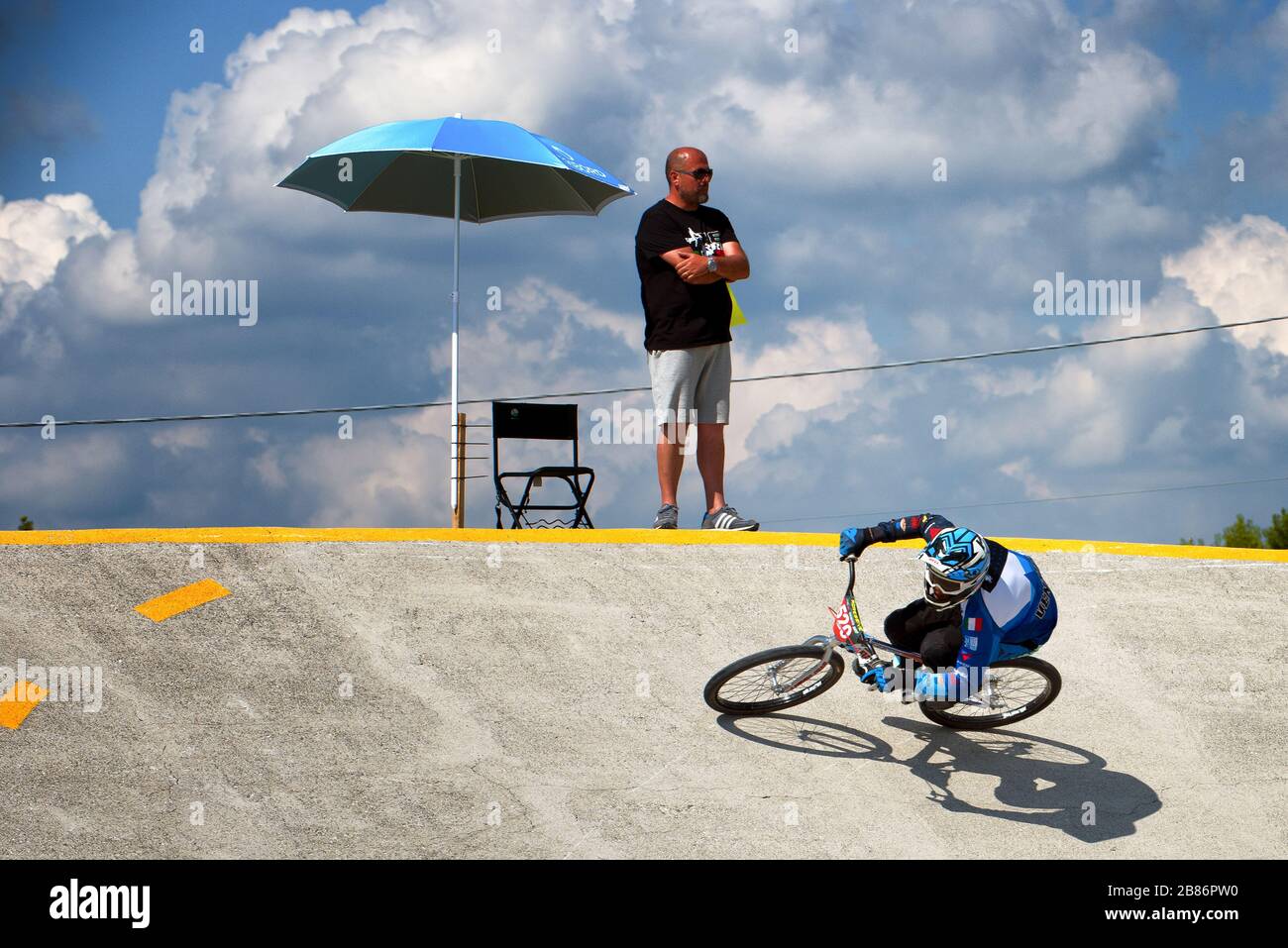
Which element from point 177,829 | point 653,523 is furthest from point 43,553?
point 653,523

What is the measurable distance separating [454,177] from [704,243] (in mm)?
3655

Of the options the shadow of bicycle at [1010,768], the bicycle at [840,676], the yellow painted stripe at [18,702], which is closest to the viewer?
the bicycle at [840,676]

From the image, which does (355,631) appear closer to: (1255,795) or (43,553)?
(43,553)

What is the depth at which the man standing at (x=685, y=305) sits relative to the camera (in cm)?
839

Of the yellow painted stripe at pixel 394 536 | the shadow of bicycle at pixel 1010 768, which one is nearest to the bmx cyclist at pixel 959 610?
the shadow of bicycle at pixel 1010 768

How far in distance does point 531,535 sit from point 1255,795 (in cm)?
500

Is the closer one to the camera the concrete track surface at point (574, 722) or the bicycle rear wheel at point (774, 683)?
the concrete track surface at point (574, 722)

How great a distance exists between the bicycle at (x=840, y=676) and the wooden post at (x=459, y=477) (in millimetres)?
4668

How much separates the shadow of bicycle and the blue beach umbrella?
16.0ft

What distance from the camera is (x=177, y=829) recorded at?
571 centimetres

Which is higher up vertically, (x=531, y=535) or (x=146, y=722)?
(x=531, y=535)

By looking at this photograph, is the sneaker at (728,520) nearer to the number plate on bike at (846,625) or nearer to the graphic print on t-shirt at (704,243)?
the graphic print on t-shirt at (704,243)

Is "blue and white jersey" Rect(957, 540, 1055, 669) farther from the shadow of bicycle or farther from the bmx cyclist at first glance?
the shadow of bicycle

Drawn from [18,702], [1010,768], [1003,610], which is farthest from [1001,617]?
[18,702]
